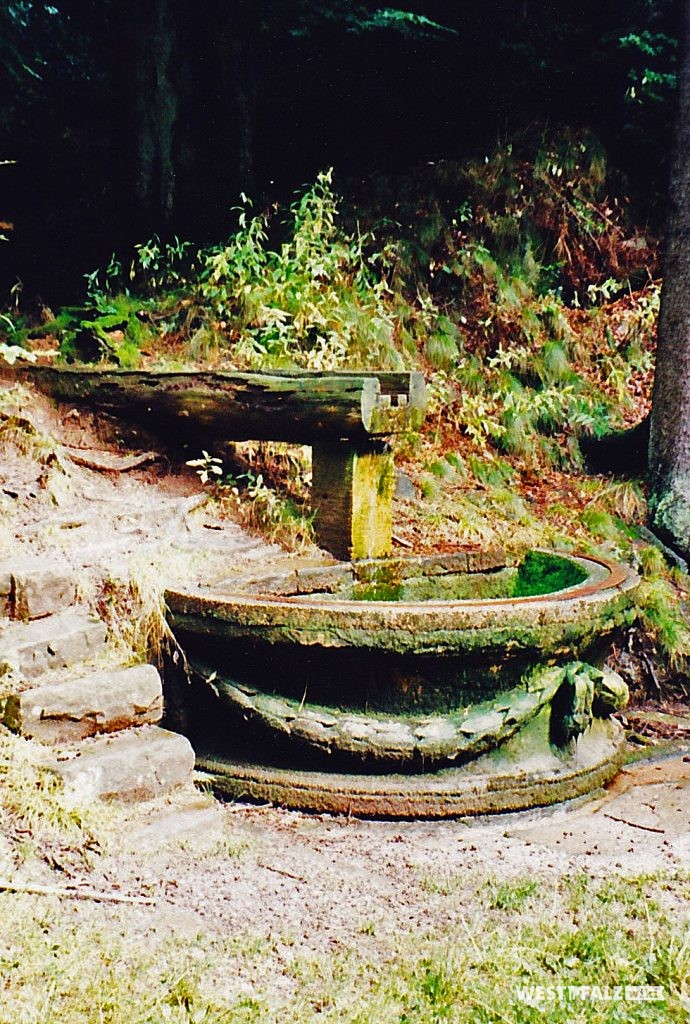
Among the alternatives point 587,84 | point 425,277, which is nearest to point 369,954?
point 425,277

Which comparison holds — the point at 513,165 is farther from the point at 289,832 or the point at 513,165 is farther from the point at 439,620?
the point at 289,832

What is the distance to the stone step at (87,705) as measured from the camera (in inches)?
151

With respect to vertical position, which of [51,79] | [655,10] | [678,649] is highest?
[655,10]

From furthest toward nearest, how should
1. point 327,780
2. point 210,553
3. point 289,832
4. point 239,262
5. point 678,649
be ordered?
point 239,262, point 678,649, point 210,553, point 327,780, point 289,832

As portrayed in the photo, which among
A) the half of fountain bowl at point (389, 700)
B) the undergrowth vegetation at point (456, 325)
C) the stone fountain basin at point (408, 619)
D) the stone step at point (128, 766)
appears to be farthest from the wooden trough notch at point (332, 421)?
the stone step at point (128, 766)

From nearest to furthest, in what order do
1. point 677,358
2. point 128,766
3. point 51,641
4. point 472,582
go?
1. point 128,766
2. point 51,641
3. point 472,582
4. point 677,358

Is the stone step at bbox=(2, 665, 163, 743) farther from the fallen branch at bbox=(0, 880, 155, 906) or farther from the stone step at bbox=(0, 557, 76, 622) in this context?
the fallen branch at bbox=(0, 880, 155, 906)

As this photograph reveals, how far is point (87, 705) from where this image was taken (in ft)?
13.1

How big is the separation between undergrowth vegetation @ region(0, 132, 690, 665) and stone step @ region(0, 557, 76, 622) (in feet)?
5.40

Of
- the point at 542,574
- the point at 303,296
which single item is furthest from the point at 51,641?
the point at 303,296

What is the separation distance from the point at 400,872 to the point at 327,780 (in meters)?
0.71

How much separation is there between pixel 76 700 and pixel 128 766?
0.34 metres

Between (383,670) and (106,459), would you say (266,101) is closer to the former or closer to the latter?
(106,459)

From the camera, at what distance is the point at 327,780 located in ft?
14.5
